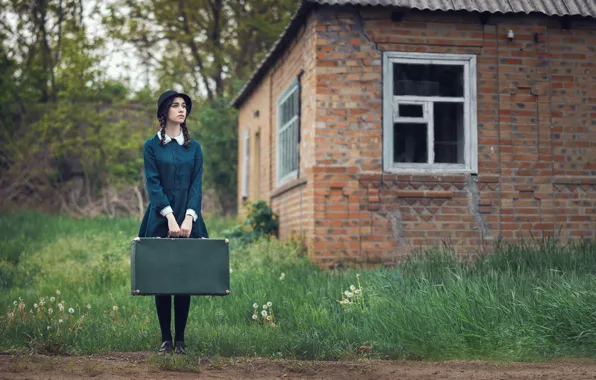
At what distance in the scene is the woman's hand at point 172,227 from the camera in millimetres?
6211

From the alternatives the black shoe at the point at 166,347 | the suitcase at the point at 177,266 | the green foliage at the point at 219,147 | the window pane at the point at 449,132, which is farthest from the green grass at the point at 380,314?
the green foliage at the point at 219,147

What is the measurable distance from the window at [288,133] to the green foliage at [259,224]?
58 cm

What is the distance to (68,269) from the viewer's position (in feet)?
41.1

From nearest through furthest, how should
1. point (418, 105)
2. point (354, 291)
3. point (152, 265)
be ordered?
point (152, 265) → point (354, 291) → point (418, 105)

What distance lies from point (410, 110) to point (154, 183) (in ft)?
19.6

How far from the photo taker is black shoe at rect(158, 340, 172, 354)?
256 inches

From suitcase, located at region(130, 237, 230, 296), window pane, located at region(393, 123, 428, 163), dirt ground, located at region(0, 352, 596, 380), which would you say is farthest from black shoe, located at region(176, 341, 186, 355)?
window pane, located at region(393, 123, 428, 163)

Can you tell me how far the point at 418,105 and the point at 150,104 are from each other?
21.3m

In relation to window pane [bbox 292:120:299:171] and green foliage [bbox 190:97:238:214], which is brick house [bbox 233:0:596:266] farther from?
green foliage [bbox 190:97:238:214]

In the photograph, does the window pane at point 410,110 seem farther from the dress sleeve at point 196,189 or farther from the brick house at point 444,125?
the dress sleeve at point 196,189

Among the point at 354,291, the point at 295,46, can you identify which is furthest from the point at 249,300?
the point at 295,46

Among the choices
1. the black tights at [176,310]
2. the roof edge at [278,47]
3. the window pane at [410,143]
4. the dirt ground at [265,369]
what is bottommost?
the dirt ground at [265,369]

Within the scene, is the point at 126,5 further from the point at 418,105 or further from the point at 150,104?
the point at 418,105

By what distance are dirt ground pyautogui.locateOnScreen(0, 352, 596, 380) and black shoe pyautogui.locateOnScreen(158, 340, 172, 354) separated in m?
0.16
